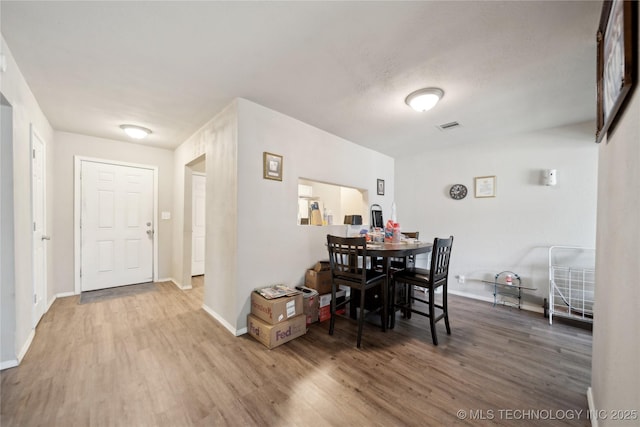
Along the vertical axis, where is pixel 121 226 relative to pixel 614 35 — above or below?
below

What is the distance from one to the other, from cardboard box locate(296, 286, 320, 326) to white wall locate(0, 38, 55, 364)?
7.53ft

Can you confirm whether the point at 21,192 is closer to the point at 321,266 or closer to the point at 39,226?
the point at 39,226

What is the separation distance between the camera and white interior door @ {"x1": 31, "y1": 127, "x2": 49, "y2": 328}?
2387 millimetres

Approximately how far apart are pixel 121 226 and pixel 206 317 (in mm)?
2405

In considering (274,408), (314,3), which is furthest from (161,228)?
(314,3)

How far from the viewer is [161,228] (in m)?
4.20

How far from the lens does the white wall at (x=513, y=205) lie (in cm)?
295

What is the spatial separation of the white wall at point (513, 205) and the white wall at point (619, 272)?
85.7 inches

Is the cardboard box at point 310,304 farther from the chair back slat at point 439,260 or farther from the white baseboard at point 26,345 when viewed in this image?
the white baseboard at point 26,345

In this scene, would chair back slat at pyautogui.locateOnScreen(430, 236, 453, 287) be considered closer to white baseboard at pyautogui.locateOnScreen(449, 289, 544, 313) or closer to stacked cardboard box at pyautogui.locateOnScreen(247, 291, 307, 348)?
stacked cardboard box at pyautogui.locateOnScreen(247, 291, 307, 348)

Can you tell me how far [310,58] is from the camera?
181cm

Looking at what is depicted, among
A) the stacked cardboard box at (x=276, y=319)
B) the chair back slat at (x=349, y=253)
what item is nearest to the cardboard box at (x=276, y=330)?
the stacked cardboard box at (x=276, y=319)

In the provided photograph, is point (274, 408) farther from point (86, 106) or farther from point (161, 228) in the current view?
point (161, 228)

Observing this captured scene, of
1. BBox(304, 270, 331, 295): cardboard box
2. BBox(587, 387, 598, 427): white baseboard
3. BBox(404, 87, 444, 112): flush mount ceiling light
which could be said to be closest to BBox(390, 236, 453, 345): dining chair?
BBox(304, 270, 331, 295): cardboard box
